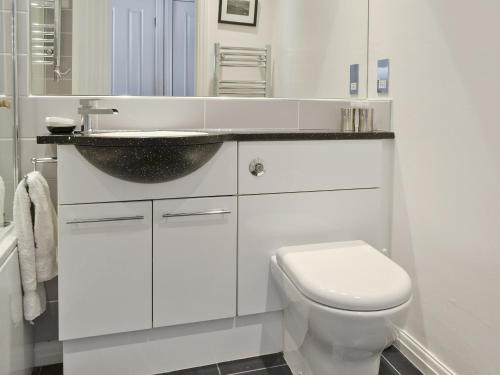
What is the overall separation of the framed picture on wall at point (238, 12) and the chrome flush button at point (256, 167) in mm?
696

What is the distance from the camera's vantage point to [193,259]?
1572 millimetres

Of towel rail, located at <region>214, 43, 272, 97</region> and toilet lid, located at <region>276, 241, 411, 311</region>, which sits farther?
towel rail, located at <region>214, 43, 272, 97</region>

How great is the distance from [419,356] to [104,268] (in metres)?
1.22

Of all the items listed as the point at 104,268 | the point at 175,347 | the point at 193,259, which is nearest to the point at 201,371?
the point at 175,347

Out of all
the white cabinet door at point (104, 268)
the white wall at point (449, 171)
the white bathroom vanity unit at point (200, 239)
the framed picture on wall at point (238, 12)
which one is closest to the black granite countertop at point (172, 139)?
the white bathroom vanity unit at point (200, 239)

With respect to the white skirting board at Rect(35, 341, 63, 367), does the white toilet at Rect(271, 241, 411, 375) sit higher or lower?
higher

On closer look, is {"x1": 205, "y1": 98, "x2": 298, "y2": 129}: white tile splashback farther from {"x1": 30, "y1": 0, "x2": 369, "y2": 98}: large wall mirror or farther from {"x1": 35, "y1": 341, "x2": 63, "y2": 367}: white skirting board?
{"x1": 35, "y1": 341, "x2": 63, "y2": 367}: white skirting board

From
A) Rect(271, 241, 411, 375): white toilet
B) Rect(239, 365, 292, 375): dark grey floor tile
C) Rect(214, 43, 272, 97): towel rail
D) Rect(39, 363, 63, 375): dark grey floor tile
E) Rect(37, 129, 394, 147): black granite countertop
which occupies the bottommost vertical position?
Rect(39, 363, 63, 375): dark grey floor tile

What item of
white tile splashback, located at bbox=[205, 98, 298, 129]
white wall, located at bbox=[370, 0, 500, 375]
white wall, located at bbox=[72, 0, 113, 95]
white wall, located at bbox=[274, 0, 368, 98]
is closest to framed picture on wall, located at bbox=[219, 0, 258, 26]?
white wall, located at bbox=[274, 0, 368, 98]

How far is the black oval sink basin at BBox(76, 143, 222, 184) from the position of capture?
1343 millimetres

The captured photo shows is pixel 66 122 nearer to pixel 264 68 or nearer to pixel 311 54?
pixel 264 68

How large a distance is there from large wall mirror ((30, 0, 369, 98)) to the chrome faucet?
15 cm

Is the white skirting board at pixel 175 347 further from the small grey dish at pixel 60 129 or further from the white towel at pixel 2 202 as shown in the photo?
the small grey dish at pixel 60 129

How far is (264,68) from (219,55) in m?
0.21
